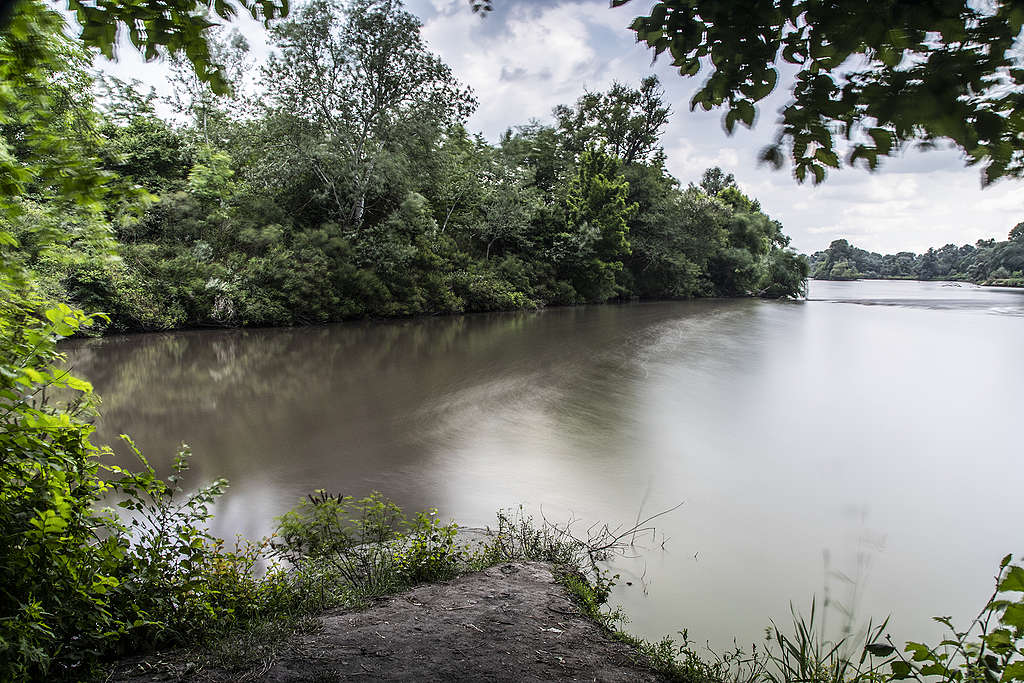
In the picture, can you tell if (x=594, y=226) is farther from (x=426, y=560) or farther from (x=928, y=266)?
(x=928, y=266)

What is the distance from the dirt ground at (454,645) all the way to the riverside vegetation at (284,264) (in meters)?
0.21

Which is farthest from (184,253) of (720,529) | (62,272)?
(720,529)

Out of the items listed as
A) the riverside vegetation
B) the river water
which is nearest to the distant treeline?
the riverside vegetation

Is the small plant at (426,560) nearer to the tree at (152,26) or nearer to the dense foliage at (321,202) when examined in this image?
the tree at (152,26)

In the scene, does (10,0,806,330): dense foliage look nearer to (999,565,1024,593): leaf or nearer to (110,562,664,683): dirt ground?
(110,562,664,683): dirt ground

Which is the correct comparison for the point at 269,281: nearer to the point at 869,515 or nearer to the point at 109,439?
the point at 109,439

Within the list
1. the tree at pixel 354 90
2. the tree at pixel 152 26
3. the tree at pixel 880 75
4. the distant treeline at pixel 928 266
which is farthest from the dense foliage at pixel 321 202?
the distant treeline at pixel 928 266

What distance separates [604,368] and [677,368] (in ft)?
5.68

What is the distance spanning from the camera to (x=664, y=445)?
6.45m

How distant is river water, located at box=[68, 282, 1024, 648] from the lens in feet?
11.8

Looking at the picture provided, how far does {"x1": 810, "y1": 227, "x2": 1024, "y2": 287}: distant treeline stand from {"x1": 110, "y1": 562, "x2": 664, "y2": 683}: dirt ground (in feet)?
92.4

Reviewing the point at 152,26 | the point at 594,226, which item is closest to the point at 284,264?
the point at 152,26

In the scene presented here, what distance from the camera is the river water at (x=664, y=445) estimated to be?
3611 mm

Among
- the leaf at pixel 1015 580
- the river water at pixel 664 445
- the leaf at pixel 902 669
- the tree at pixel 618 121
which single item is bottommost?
the river water at pixel 664 445
